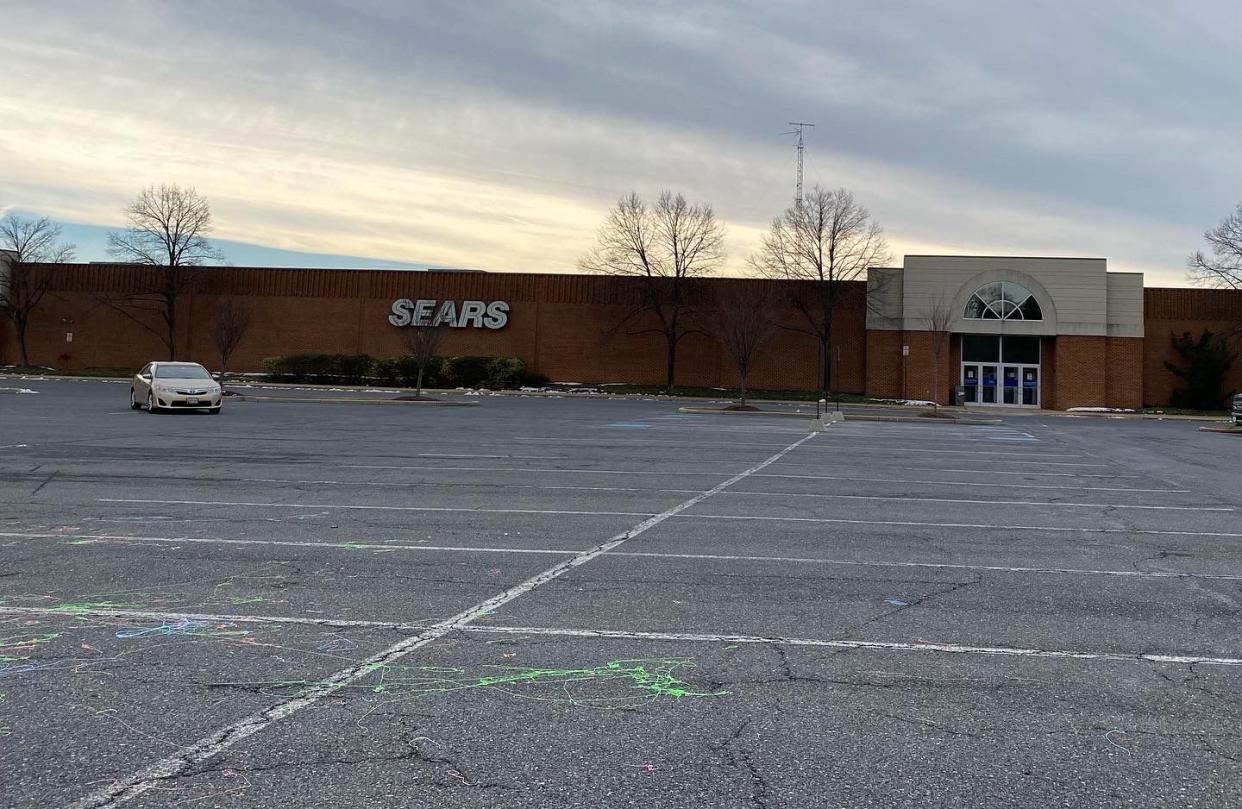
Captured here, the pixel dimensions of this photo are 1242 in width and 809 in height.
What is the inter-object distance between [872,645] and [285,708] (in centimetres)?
321

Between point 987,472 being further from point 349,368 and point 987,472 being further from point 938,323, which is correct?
point 349,368

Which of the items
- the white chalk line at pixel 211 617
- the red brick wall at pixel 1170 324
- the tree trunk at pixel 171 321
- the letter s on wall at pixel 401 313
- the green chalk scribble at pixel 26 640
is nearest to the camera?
the green chalk scribble at pixel 26 640

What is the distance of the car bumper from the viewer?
87.6 ft

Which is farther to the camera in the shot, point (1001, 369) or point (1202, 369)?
point (1001, 369)

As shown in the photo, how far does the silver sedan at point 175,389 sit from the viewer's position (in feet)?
87.8

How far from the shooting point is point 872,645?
5.60 metres

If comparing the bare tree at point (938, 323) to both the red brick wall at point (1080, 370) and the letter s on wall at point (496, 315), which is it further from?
the letter s on wall at point (496, 315)

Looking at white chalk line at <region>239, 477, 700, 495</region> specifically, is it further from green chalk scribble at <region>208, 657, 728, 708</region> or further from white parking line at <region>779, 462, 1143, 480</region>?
green chalk scribble at <region>208, 657, 728, 708</region>

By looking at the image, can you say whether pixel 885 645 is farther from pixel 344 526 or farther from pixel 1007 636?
pixel 344 526

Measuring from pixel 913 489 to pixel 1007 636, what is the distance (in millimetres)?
8062

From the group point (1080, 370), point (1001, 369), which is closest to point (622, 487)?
point (1001, 369)

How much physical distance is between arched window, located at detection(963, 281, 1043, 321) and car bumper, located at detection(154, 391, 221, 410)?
36.2m

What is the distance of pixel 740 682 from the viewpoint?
4879 mm

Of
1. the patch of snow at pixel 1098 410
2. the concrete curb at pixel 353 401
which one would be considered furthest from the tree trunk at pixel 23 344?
the patch of snow at pixel 1098 410
